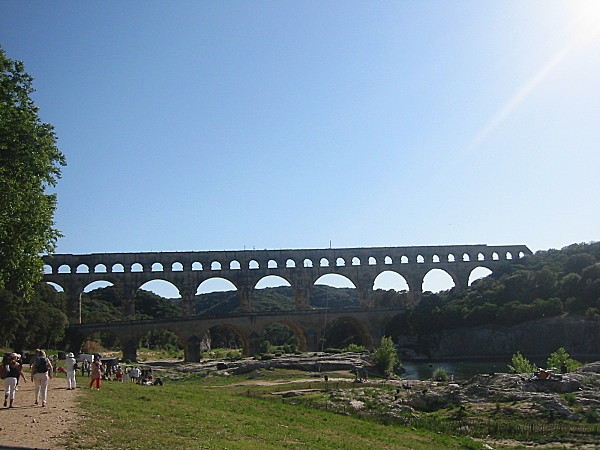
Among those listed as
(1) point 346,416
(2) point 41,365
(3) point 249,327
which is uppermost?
(3) point 249,327

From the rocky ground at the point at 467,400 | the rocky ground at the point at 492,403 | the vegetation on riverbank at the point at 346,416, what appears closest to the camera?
the vegetation on riverbank at the point at 346,416

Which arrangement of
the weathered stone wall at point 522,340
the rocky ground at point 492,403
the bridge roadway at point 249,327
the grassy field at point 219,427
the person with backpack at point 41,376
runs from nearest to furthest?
the grassy field at point 219,427, the person with backpack at point 41,376, the rocky ground at point 492,403, the weathered stone wall at point 522,340, the bridge roadway at point 249,327

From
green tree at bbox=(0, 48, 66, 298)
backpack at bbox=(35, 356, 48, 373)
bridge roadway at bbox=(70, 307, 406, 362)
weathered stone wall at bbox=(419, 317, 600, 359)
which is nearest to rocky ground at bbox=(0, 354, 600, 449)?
backpack at bbox=(35, 356, 48, 373)

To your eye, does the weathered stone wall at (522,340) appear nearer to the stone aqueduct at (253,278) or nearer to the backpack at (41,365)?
the stone aqueduct at (253,278)

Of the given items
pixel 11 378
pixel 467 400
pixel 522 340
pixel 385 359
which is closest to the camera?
pixel 11 378

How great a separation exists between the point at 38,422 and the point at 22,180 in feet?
33.7

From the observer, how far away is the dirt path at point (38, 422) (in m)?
8.35

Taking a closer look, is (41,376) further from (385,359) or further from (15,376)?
(385,359)

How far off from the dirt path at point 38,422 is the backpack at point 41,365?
68 cm

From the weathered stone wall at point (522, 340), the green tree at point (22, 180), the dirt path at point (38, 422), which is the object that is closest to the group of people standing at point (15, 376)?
the dirt path at point (38, 422)

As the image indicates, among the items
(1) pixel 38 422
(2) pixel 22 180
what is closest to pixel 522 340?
(2) pixel 22 180

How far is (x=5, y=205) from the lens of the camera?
17.1 m

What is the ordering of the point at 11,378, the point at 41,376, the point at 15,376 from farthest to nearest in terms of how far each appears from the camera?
1. the point at 41,376
2. the point at 15,376
3. the point at 11,378

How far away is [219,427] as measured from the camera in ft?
37.6
